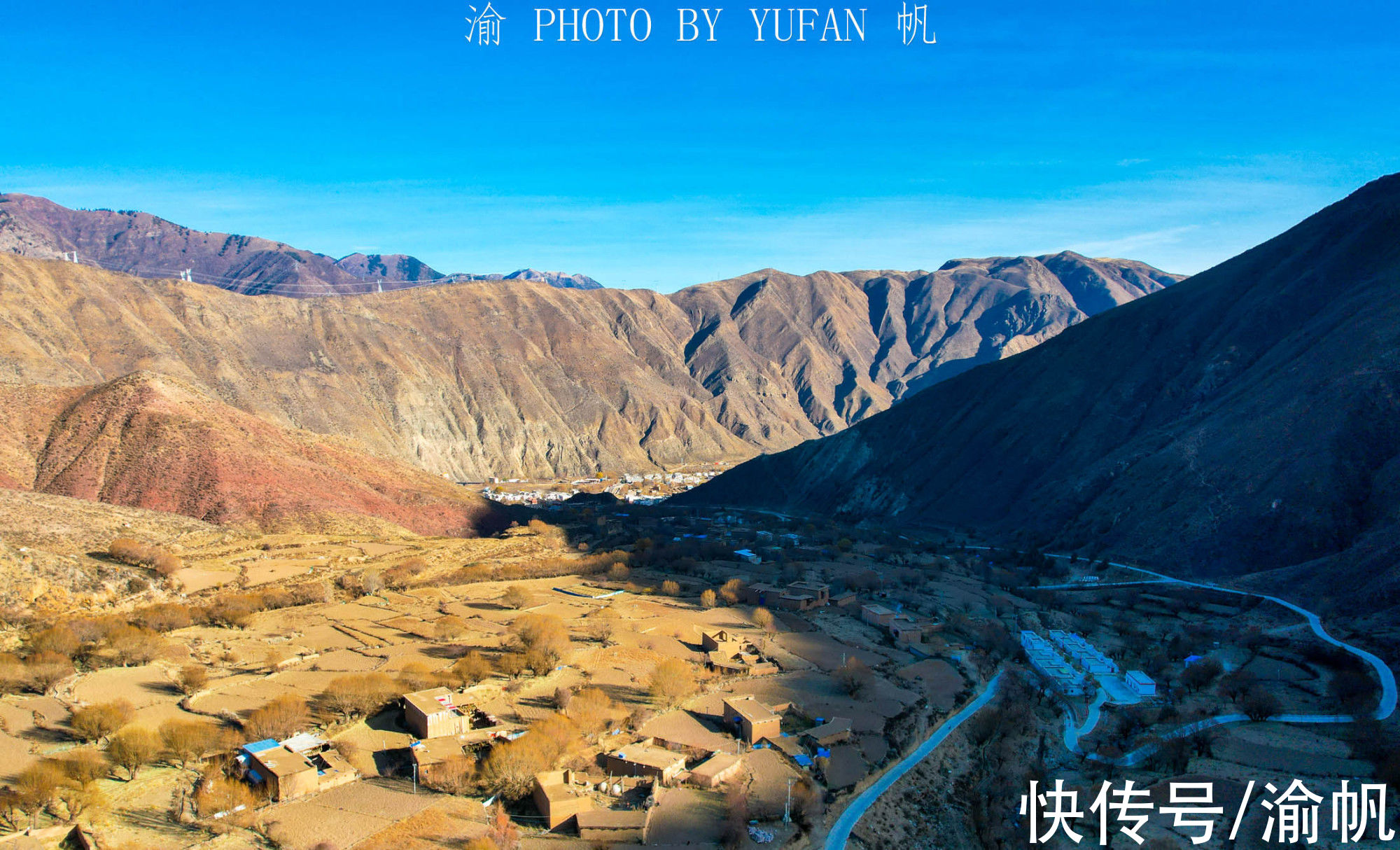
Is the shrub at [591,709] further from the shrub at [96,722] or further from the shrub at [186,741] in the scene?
the shrub at [96,722]

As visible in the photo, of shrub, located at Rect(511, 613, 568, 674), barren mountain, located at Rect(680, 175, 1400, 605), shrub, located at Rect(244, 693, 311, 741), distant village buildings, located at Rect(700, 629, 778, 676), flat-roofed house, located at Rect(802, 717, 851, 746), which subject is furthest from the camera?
barren mountain, located at Rect(680, 175, 1400, 605)

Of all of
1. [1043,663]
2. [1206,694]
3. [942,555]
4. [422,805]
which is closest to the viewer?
[422,805]

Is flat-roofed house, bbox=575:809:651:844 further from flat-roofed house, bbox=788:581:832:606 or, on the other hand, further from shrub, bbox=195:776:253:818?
flat-roofed house, bbox=788:581:832:606

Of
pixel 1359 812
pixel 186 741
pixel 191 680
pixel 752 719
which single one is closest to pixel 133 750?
pixel 186 741

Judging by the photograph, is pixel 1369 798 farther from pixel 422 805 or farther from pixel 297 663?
pixel 297 663

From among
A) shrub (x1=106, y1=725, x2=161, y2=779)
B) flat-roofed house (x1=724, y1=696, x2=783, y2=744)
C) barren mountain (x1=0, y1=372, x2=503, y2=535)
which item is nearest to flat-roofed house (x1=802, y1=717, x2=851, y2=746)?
flat-roofed house (x1=724, y1=696, x2=783, y2=744)

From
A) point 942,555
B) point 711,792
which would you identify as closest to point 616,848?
point 711,792

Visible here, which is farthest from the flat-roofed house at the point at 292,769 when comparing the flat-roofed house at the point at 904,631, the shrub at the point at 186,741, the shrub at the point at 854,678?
the flat-roofed house at the point at 904,631
